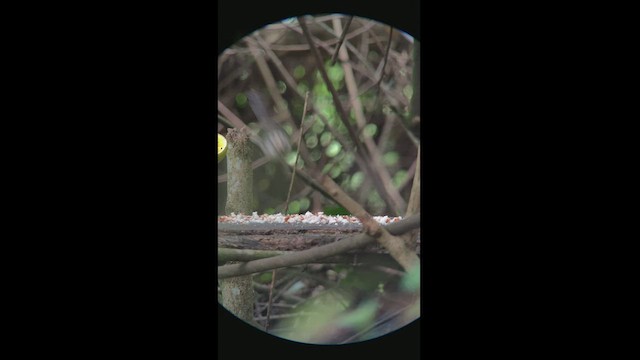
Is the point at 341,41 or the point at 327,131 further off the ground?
the point at 341,41

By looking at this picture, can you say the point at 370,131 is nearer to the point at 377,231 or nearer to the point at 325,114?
the point at 325,114

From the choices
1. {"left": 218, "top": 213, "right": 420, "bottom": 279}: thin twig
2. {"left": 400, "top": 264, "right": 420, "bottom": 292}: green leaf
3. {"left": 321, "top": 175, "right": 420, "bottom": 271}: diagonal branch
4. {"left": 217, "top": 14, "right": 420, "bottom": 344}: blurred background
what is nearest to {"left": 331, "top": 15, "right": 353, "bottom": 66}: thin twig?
{"left": 217, "top": 14, "right": 420, "bottom": 344}: blurred background

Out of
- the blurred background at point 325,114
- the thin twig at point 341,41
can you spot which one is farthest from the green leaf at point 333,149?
the thin twig at point 341,41

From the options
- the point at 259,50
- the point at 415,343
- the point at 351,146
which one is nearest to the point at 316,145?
the point at 351,146

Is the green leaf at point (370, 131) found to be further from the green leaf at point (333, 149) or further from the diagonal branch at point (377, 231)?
the diagonal branch at point (377, 231)

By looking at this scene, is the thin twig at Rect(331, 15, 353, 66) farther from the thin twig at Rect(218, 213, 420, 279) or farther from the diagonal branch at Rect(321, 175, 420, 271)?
the thin twig at Rect(218, 213, 420, 279)

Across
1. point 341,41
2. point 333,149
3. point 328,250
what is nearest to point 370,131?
point 333,149

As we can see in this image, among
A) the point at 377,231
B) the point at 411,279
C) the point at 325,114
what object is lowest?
the point at 411,279

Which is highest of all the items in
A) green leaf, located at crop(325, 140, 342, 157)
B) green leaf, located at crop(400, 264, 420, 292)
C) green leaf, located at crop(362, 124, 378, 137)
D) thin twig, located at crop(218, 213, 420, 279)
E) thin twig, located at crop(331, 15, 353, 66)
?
thin twig, located at crop(331, 15, 353, 66)

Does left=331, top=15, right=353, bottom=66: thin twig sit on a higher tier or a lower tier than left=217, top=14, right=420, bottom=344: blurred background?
higher
